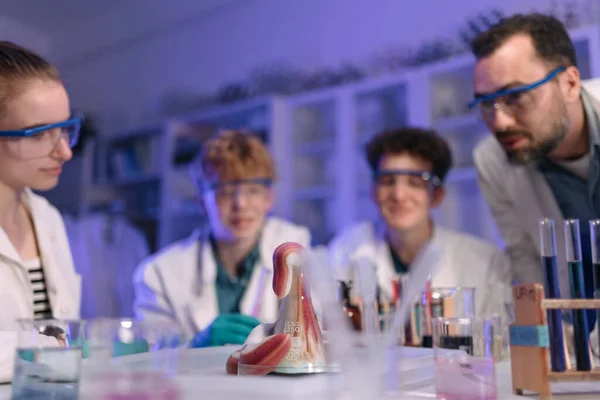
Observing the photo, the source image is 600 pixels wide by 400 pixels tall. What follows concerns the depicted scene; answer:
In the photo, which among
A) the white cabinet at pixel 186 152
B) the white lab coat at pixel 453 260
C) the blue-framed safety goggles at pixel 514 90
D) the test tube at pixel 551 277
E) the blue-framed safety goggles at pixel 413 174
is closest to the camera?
the test tube at pixel 551 277

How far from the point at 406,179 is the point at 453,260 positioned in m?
0.33

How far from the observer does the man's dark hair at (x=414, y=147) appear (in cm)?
210

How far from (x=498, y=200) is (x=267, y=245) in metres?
0.86

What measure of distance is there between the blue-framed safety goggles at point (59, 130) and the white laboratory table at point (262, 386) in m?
0.63

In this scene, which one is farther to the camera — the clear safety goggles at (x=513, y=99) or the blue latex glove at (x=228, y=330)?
the clear safety goggles at (x=513, y=99)

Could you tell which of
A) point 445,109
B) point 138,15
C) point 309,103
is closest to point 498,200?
point 445,109

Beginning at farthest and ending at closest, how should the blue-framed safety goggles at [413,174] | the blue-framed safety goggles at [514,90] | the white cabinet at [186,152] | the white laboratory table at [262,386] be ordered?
the white cabinet at [186,152] < the blue-framed safety goggles at [413,174] < the blue-framed safety goggles at [514,90] < the white laboratory table at [262,386]

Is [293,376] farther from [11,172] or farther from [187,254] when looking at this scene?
[187,254]

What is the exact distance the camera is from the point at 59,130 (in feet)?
4.67

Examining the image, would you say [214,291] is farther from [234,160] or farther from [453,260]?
[453,260]

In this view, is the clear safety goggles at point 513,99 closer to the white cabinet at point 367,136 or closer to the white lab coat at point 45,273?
the white cabinet at point 367,136

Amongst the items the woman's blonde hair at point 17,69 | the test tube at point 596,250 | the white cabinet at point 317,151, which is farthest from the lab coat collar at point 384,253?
the woman's blonde hair at point 17,69

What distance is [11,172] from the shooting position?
4.66ft

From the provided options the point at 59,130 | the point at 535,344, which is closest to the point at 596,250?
the point at 535,344
